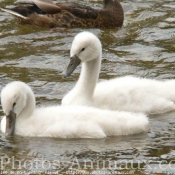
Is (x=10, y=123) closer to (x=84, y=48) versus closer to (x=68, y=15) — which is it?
(x=84, y=48)

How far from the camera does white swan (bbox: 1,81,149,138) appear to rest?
8.45 m

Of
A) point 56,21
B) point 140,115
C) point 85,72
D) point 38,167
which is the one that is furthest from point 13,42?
point 38,167

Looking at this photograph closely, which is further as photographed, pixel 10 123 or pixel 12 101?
pixel 10 123

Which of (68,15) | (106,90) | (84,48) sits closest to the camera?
(84,48)

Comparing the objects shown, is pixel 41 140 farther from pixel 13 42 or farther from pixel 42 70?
pixel 13 42

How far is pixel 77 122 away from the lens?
27.7ft

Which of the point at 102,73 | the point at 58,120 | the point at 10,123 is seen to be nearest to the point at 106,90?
the point at 58,120

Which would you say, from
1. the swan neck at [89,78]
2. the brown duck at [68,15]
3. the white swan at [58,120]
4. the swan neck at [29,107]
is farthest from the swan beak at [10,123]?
the brown duck at [68,15]

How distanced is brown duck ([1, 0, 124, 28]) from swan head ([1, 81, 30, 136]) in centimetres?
625

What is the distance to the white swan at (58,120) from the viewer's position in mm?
8453

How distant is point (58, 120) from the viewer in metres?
8.48

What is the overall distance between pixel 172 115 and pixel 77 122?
1749mm

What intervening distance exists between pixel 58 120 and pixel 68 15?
642 cm

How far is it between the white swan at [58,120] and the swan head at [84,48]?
109 cm
